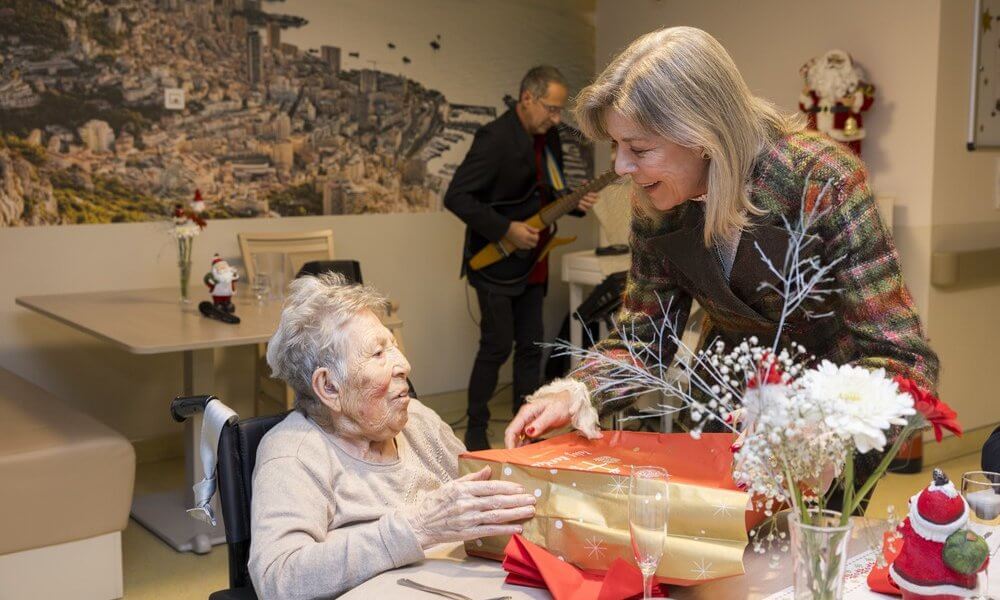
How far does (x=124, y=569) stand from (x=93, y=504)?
1.55ft

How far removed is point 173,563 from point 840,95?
3.35 metres

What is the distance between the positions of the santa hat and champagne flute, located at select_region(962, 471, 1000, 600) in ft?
0.51

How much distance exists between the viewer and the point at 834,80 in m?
4.67

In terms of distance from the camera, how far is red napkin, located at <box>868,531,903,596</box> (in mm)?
1457

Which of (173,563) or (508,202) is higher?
(508,202)

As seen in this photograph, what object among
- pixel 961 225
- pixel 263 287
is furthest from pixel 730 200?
pixel 961 225

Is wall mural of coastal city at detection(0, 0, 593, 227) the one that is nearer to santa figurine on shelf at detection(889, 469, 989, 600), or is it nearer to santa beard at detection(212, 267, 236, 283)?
santa beard at detection(212, 267, 236, 283)

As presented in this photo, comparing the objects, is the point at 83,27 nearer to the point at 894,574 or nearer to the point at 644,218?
the point at 644,218

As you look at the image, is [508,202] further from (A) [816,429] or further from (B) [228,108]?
(A) [816,429]

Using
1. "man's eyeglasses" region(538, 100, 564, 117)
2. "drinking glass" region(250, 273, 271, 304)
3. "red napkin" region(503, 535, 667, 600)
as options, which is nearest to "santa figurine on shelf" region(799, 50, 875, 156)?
"man's eyeglasses" region(538, 100, 564, 117)

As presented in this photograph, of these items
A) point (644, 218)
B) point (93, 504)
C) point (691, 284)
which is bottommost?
point (93, 504)

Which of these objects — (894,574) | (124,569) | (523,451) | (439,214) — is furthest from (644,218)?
(439,214)

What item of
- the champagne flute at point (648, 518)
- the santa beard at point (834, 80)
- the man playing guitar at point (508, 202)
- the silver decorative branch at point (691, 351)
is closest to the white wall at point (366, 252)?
the man playing guitar at point (508, 202)

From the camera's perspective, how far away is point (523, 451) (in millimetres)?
1703
